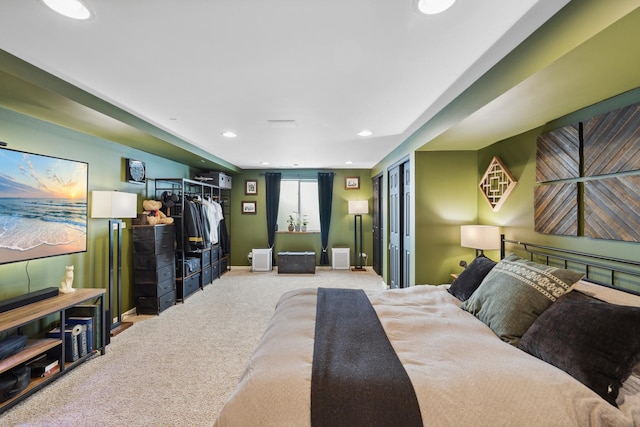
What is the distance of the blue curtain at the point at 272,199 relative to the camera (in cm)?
684

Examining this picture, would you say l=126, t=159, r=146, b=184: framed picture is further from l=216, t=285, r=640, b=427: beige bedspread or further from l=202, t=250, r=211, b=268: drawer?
l=216, t=285, r=640, b=427: beige bedspread

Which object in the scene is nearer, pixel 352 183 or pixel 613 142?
pixel 613 142

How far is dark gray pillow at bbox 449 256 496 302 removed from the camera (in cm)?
216

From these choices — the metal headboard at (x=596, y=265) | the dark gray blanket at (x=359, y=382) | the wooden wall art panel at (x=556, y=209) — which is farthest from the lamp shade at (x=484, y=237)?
the dark gray blanket at (x=359, y=382)

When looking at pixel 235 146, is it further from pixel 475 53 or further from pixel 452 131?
pixel 475 53

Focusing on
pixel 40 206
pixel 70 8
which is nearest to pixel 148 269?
pixel 40 206

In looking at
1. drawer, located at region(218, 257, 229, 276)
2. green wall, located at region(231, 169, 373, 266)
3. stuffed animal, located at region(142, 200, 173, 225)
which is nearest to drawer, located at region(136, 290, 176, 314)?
stuffed animal, located at region(142, 200, 173, 225)

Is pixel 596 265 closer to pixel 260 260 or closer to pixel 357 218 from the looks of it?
pixel 357 218

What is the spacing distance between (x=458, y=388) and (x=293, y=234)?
5.98 m

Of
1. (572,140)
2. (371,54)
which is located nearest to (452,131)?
(572,140)

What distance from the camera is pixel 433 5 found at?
134 centimetres

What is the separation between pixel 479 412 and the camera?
1028 mm

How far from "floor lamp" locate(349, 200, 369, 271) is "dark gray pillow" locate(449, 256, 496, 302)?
416 centimetres

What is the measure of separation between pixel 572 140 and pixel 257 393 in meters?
2.67
